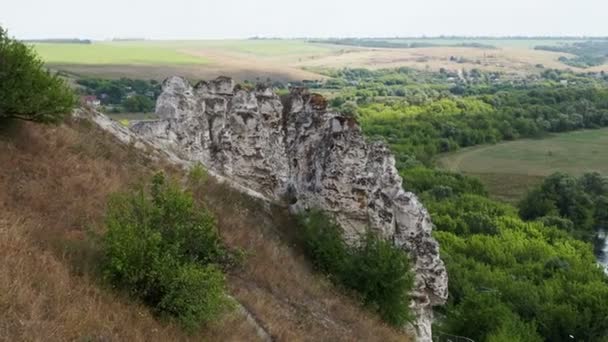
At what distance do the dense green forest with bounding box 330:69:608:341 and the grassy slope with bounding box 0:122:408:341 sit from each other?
13813 millimetres

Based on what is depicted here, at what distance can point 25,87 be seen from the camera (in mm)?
11812

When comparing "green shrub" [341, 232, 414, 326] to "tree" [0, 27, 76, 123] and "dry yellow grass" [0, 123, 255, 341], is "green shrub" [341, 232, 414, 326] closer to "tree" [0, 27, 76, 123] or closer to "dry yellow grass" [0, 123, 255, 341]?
"dry yellow grass" [0, 123, 255, 341]

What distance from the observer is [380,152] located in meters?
17.8

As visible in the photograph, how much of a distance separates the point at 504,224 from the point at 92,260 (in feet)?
134

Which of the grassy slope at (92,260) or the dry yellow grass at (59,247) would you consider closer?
the dry yellow grass at (59,247)

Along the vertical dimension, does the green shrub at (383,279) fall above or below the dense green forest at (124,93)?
above

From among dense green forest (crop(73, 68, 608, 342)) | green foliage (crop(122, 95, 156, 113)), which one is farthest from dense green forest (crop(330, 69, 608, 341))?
green foliage (crop(122, 95, 156, 113))

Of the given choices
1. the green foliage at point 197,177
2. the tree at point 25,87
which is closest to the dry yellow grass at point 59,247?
the tree at point 25,87

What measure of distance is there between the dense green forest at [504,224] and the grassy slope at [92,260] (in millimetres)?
13813

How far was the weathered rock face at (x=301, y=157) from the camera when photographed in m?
16.7

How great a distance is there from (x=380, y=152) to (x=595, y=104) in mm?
94989

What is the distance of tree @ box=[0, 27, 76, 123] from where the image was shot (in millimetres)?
11617

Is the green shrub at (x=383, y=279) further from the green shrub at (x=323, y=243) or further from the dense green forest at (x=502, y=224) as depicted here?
the green shrub at (x=323, y=243)

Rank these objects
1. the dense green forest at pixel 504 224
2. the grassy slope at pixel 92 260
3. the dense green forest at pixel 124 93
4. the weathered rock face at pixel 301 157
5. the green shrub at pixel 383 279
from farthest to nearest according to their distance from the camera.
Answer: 1. the dense green forest at pixel 124 93
2. the dense green forest at pixel 504 224
3. the weathered rock face at pixel 301 157
4. the green shrub at pixel 383 279
5. the grassy slope at pixel 92 260
